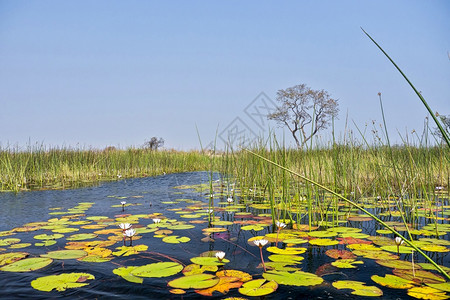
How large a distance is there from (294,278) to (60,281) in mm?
1222

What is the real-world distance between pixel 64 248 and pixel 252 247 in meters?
1.37

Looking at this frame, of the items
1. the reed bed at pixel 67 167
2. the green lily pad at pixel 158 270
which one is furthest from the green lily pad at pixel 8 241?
the reed bed at pixel 67 167

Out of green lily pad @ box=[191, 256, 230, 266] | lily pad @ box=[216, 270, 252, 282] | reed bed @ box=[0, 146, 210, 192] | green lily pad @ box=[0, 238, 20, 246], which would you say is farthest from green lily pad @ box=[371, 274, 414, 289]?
reed bed @ box=[0, 146, 210, 192]

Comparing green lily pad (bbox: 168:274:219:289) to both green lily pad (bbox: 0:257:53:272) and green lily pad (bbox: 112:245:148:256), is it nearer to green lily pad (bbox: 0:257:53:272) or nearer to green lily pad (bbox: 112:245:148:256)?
green lily pad (bbox: 112:245:148:256)

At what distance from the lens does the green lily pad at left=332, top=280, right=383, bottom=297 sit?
1.43 meters

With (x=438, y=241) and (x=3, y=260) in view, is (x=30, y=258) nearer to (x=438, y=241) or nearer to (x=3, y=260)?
(x=3, y=260)

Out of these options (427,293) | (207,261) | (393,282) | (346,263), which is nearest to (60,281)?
(207,261)

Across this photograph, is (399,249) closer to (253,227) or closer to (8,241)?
(253,227)

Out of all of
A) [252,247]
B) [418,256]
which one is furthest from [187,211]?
[418,256]

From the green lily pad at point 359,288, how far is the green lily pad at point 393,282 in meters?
0.10

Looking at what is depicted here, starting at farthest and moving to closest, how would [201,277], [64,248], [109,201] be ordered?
1. [109,201]
2. [64,248]
3. [201,277]

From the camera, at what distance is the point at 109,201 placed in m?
4.54

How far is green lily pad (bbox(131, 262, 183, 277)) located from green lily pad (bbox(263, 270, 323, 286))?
1.68 ft

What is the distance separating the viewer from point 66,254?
2029 millimetres
